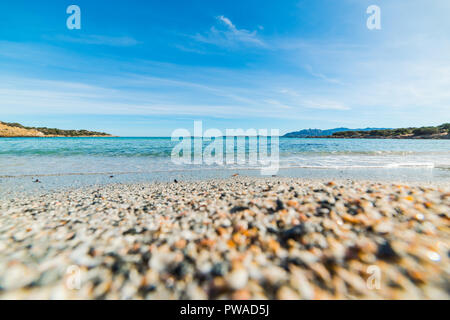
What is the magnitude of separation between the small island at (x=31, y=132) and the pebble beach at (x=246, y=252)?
452 ft

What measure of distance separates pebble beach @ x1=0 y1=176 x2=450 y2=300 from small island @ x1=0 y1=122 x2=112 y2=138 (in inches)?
5424

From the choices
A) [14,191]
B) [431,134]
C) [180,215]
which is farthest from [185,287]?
[431,134]

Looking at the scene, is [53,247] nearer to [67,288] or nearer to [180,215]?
[67,288]

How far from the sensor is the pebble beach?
2.36 metres

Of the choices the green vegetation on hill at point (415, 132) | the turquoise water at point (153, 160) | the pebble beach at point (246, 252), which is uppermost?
the green vegetation on hill at point (415, 132)

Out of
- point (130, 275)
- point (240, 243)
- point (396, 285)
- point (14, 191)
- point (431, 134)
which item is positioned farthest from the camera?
point (431, 134)

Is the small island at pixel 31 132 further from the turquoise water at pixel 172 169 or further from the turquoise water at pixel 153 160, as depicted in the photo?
the turquoise water at pixel 172 169

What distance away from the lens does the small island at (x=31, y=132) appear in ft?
324

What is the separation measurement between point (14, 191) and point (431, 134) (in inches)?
4324

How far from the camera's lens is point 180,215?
4.21 m

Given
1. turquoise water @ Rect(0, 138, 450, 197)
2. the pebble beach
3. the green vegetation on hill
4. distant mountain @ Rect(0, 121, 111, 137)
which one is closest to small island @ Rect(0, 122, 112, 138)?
distant mountain @ Rect(0, 121, 111, 137)

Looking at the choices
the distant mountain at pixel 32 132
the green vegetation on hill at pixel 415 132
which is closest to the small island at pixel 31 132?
the distant mountain at pixel 32 132

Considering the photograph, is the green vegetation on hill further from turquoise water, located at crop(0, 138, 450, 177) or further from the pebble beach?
the pebble beach

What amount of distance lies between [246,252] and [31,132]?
143790mm
